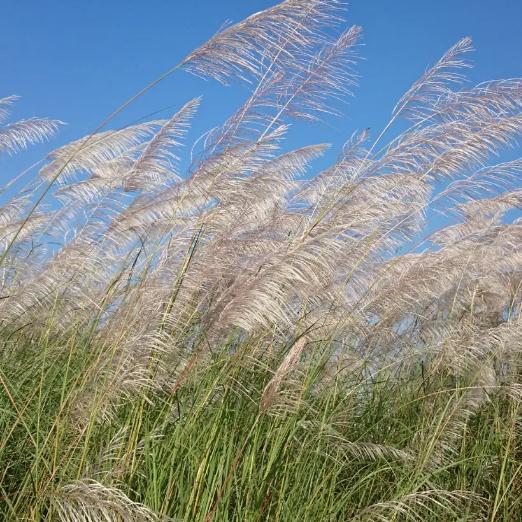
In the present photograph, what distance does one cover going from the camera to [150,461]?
2.95m

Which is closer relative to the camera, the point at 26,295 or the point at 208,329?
the point at 208,329

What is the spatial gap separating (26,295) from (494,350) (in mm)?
2194

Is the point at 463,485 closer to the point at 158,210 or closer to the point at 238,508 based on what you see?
the point at 238,508

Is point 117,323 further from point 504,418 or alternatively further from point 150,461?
point 504,418

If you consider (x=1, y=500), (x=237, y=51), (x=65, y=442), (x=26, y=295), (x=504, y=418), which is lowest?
(x=1, y=500)

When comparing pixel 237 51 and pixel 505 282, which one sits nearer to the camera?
pixel 237 51

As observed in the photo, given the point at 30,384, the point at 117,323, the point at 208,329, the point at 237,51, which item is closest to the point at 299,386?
the point at 208,329

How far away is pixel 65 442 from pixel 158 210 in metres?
1.27

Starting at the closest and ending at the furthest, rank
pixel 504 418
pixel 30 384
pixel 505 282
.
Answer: pixel 30 384 < pixel 504 418 < pixel 505 282

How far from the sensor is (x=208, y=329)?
2.92 metres

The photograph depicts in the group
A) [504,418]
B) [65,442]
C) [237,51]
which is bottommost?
[65,442]

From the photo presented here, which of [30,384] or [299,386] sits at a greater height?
[299,386]

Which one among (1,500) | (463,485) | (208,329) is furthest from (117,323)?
(463,485)

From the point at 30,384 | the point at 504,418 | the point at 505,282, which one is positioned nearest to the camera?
the point at 30,384
